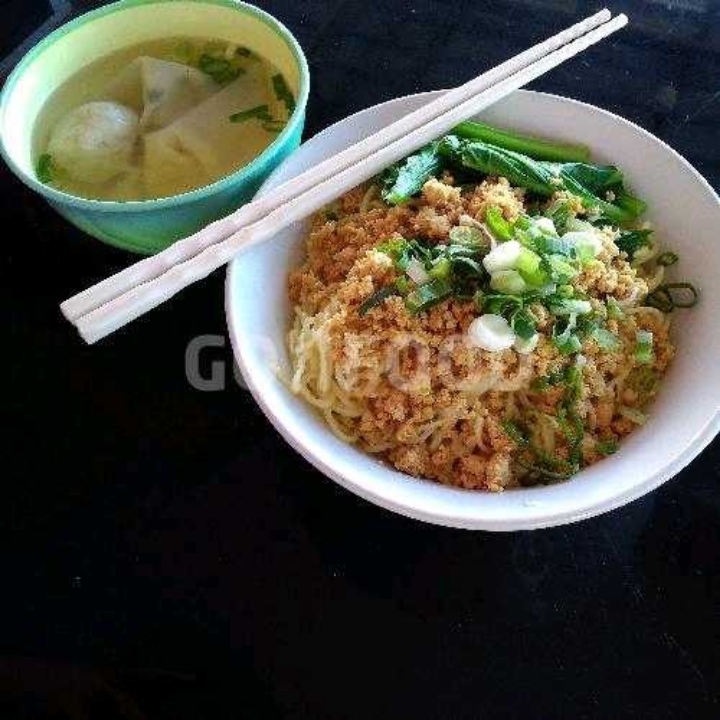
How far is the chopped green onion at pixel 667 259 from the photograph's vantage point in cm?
129

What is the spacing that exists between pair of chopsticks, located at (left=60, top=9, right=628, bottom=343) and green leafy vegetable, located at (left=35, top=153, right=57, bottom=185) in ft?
0.99

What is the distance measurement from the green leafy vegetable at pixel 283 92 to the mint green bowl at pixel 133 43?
0.05ft

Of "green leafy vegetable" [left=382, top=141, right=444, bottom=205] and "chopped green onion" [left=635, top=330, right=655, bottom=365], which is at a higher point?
"green leafy vegetable" [left=382, top=141, right=444, bottom=205]

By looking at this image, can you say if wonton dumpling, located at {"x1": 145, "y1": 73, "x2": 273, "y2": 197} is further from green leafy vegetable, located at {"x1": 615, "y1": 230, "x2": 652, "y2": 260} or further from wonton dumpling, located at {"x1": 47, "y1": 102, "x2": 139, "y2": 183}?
green leafy vegetable, located at {"x1": 615, "y1": 230, "x2": 652, "y2": 260}

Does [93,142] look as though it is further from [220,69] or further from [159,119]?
[220,69]

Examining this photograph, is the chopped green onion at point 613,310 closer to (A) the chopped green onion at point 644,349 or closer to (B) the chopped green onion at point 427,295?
(A) the chopped green onion at point 644,349

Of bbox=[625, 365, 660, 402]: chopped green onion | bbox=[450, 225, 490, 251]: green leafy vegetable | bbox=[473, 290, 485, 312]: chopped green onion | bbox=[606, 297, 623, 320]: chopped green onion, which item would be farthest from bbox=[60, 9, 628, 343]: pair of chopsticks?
bbox=[625, 365, 660, 402]: chopped green onion

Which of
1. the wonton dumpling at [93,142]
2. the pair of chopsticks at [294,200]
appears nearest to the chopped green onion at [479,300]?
the pair of chopsticks at [294,200]

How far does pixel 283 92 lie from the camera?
4.69 ft

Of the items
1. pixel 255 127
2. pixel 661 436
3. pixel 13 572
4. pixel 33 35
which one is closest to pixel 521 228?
pixel 661 436

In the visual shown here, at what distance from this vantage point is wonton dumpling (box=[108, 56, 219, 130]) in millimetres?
1449

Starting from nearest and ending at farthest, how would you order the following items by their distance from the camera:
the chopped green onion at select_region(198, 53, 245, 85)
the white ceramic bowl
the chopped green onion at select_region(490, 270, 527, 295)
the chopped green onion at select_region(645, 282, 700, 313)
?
1. the white ceramic bowl
2. the chopped green onion at select_region(490, 270, 527, 295)
3. the chopped green onion at select_region(645, 282, 700, 313)
4. the chopped green onion at select_region(198, 53, 245, 85)

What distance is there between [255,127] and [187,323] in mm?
369

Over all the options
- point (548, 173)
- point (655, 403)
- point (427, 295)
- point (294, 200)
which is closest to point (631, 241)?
point (548, 173)
